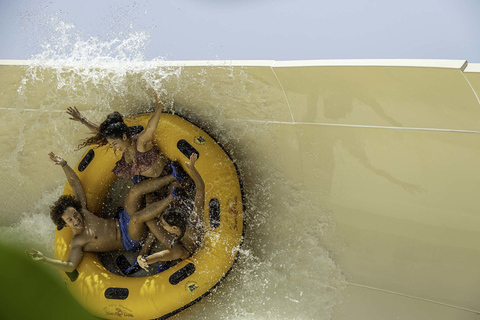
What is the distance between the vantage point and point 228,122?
6.88ft

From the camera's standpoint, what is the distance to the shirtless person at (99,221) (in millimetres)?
1981

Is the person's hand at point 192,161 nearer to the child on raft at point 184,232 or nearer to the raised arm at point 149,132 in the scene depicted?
the child on raft at point 184,232

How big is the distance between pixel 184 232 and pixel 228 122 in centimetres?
59

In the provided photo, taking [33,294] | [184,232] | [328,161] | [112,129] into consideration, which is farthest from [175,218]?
[33,294]

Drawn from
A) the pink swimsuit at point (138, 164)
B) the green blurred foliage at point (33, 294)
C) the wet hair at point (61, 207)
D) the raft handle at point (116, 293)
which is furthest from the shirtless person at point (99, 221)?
the green blurred foliage at point (33, 294)

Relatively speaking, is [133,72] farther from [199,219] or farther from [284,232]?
[284,232]

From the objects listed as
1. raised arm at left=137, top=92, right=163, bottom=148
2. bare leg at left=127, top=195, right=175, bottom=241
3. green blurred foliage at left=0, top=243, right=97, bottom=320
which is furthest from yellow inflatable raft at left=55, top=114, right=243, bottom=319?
green blurred foliage at left=0, top=243, right=97, bottom=320

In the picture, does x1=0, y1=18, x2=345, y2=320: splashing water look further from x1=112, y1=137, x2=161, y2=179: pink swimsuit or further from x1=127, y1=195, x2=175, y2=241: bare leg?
x1=127, y1=195, x2=175, y2=241: bare leg

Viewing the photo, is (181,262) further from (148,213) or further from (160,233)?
(148,213)

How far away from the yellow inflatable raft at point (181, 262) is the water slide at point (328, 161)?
0.16 m

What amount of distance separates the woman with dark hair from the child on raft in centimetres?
21

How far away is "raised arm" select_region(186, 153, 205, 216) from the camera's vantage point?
1.87 metres

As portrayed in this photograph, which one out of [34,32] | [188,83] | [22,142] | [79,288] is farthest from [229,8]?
[79,288]

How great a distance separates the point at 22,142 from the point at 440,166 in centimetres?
227
